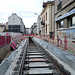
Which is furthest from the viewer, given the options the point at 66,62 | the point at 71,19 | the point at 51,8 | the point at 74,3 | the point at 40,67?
the point at 51,8

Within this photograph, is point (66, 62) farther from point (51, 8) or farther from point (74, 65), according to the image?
point (51, 8)

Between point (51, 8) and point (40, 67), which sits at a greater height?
point (51, 8)

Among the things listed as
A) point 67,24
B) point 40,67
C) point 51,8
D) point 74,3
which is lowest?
point 40,67

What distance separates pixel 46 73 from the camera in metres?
4.27

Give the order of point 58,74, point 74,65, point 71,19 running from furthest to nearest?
point 71,19
point 74,65
point 58,74

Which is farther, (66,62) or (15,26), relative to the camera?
(15,26)

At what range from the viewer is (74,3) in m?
10.2

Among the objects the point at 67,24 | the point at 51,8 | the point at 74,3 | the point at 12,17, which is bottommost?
the point at 67,24

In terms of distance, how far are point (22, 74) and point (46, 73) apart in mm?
1027

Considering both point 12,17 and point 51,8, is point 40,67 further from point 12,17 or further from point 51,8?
point 12,17

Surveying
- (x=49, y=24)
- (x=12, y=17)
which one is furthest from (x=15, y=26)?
(x=49, y=24)

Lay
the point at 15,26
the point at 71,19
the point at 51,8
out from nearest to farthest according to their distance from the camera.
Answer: the point at 71,19, the point at 51,8, the point at 15,26

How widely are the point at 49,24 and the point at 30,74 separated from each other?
2119 cm

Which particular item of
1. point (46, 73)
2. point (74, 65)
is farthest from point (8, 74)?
point (74, 65)
